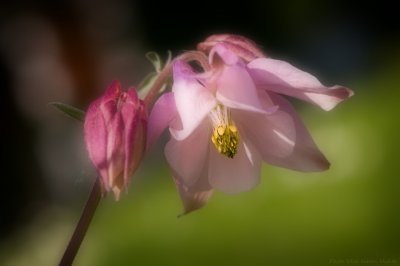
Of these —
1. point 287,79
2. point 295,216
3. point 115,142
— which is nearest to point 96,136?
point 115,142

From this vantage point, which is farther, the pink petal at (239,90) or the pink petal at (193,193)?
the pink petal at (193,193)

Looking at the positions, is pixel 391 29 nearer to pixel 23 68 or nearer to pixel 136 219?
pixel 23 68

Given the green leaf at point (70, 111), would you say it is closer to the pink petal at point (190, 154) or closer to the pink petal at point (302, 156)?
the pink petal at point (190, 154)

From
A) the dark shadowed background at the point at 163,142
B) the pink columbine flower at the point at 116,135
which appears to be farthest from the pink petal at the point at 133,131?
the dark shadowed background at the point at 163,142

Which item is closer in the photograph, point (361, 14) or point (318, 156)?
point (318, 156)

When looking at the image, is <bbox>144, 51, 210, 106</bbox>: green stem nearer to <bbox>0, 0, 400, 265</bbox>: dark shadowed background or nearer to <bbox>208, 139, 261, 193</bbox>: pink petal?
<bbox>208, 139, 261, 193</bbox>: pink petal

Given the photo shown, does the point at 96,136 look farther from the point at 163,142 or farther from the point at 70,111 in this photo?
the point at 163,142

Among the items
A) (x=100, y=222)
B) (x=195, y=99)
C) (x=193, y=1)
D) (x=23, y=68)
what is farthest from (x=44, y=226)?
(x=195, y=99)
